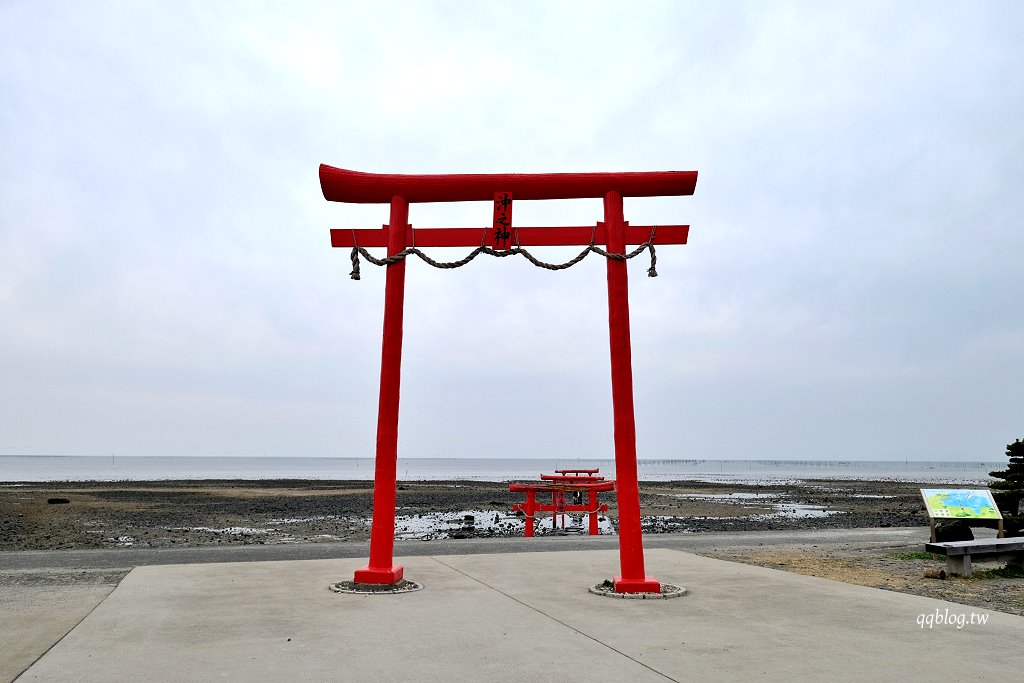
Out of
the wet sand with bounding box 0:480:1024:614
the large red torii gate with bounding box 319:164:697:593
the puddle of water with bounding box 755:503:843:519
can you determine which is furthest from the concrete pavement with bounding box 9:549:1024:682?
the puddle of water with bounding box 755:503:843:519

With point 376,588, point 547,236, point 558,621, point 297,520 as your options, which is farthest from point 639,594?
point 297,520

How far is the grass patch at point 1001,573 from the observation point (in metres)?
8.66

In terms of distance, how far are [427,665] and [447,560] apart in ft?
16.9

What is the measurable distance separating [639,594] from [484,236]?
157 inches

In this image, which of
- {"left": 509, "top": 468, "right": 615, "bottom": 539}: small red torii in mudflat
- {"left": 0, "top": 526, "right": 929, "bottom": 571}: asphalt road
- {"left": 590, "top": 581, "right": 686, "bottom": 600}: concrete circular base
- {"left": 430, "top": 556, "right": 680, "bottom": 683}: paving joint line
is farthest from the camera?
{"left": 509, "top": 468, "right": 615, "bottom": 539}: small red torii in mudflat

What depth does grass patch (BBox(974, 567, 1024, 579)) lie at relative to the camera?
866cm

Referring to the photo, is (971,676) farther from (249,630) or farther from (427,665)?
(249,630)

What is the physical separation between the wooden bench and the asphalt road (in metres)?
3.86

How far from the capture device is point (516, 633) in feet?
16.5

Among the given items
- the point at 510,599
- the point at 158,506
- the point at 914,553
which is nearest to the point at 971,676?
the point at 510,599

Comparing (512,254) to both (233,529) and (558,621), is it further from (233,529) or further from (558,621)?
(233,529)

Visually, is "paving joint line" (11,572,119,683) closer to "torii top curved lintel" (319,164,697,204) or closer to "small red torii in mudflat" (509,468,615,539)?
"torii top curved lintel" (319,164,697,204)

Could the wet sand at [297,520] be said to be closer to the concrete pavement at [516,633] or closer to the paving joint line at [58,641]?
the paving joint line at [58,641]

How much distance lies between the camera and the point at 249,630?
514cm
